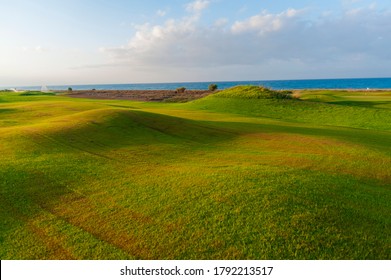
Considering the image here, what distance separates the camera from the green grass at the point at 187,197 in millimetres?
7234

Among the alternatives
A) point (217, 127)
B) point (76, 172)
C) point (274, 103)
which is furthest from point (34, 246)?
point (274, 103)

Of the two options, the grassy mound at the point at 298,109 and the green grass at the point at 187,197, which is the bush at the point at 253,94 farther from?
the green grass at the point at 187,197

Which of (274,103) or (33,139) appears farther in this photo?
(274,103)

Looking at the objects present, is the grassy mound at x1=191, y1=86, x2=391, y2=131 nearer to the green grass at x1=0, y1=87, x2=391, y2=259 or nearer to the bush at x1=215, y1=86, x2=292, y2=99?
the bush at x1=215, y1=86, x2=292, y2=99

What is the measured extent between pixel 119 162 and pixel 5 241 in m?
6.39

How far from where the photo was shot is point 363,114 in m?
38.1

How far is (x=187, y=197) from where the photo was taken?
9477 mm

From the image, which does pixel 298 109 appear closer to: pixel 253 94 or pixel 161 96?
pixel 253 94

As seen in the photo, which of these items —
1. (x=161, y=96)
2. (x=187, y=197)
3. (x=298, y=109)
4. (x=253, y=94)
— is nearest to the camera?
(x=187, y=197)

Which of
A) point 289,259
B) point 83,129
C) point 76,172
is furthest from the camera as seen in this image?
point 83,129

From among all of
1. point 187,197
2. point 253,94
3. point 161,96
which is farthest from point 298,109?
point 161,96

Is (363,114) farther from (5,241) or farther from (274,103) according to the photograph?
(5,241)

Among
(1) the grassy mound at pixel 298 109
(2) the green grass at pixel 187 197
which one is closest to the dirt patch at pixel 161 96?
(1) the grassy mound at pixel 298 109

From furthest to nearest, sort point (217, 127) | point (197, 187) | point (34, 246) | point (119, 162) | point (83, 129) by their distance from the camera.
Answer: point (217, 127), point (83, 129), point (119, 162), point (197, 187), point (34, 246)
